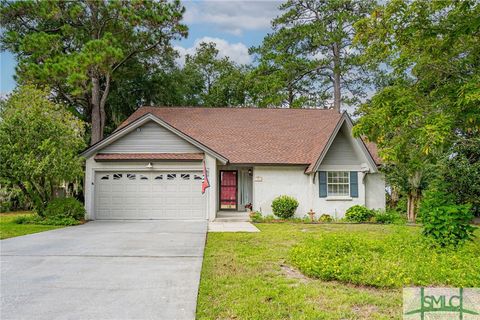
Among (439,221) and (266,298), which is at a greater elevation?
(439,221)

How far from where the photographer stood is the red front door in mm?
19609

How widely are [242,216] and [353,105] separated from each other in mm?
15408

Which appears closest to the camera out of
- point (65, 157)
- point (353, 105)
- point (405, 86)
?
point (405, 86)

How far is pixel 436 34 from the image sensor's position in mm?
9031

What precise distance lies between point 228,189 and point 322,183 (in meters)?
4.85

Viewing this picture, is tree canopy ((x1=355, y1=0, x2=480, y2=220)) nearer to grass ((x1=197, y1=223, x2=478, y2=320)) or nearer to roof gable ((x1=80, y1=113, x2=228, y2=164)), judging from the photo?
grass ((x1=197, y1=223, x2=478, y2=320))

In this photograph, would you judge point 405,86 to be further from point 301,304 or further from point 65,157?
point 65,157

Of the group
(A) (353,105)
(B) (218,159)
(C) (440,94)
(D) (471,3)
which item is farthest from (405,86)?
(A) (353,105)

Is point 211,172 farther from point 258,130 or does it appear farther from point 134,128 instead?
point 258,130

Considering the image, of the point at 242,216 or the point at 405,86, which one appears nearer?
the point at 405,86

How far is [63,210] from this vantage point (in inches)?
598

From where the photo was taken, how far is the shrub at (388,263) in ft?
19.6

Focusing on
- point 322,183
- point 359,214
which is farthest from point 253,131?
point 359,214

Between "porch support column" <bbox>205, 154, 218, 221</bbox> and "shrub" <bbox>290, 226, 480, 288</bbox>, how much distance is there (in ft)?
26.6
